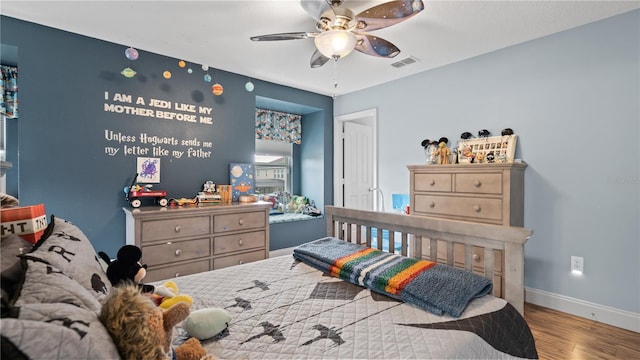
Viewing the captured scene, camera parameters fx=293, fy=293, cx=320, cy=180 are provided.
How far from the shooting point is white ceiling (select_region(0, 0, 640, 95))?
2102 millimetres

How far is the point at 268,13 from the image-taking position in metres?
2.17

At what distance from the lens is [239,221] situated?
2977 millimetres

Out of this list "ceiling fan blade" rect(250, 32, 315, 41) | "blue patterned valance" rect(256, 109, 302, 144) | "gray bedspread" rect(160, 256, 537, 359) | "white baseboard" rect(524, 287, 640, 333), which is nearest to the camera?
"gray bedspread" rect(160, 256, 537, 359)

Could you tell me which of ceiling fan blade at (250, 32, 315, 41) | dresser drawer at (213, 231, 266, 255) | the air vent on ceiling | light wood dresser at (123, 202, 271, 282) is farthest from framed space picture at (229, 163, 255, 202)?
the air vent on ceiling

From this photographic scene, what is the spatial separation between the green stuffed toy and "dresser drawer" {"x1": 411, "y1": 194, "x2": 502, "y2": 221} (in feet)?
7.67

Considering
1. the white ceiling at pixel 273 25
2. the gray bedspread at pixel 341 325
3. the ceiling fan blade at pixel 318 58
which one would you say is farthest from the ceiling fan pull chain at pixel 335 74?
the gray bedspread at pixel 341 325

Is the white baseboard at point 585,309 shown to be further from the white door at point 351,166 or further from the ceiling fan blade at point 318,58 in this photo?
the ceiling fan blade at point 318,58

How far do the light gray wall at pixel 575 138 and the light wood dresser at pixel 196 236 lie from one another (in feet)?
8.14

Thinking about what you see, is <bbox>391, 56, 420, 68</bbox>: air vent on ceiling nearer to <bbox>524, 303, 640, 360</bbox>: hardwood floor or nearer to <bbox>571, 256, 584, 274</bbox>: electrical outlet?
<bbox>571, 256, 584, 274</bbox>: electrical outlet

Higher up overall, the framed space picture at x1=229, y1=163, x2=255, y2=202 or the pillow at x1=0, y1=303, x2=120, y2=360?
the framed space picture at x1=229, y1=163, x2=255, y2=202

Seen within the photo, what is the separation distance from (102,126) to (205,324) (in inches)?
97.3

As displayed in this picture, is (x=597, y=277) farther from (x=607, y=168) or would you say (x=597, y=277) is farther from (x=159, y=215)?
(x=159, y=215)

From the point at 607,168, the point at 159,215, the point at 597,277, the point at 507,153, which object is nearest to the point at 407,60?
the point at 507,153

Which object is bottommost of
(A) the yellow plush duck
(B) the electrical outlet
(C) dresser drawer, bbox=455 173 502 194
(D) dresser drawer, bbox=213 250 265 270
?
(D) dresser drawer, bbox=213 250 265 270
